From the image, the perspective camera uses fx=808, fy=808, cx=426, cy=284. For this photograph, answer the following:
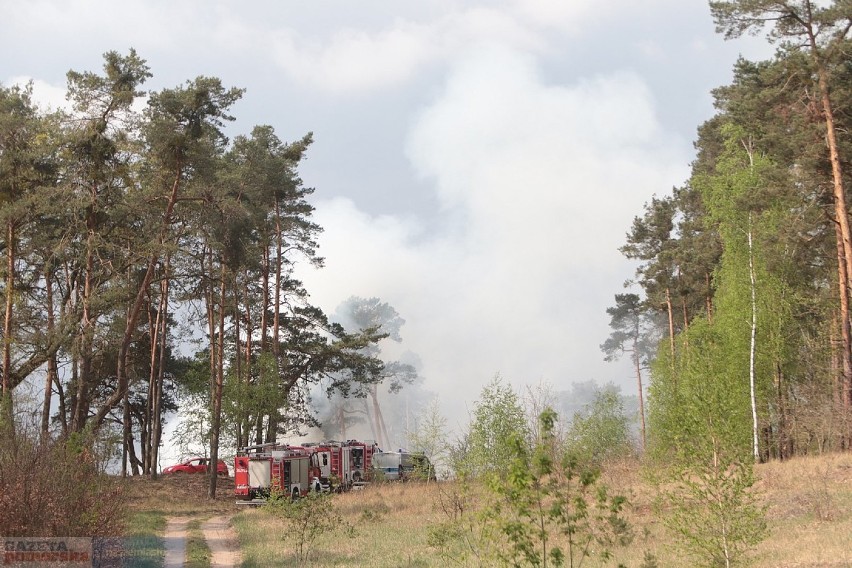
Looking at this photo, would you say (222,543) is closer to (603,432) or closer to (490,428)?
(490,428)

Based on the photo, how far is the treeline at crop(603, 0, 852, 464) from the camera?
2477 cm

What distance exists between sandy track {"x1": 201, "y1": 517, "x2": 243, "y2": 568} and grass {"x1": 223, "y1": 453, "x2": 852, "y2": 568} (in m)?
0.29

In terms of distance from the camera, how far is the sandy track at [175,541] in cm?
1831

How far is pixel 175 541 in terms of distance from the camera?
2230 centimetres

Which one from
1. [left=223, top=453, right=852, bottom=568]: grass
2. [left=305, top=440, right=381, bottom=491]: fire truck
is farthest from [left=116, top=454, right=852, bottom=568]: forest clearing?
[left=305, top=440, right=381, bottom=491]: fire truck

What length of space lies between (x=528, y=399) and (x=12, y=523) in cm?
2243

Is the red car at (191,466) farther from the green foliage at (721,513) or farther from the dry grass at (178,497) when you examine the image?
the green foliage at (721,513)

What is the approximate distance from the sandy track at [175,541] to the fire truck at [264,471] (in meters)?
5.09

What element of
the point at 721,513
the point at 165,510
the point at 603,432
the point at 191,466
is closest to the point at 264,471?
the point at 165,510

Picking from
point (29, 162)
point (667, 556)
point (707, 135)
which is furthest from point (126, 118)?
point (707, 135)

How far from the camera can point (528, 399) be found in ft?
104

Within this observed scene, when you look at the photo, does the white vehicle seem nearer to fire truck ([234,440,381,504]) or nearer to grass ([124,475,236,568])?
fire truck ([234,440,381,504])

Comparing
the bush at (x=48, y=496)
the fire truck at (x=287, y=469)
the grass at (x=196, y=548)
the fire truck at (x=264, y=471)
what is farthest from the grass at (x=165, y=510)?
the bush at (x=48, y=496)

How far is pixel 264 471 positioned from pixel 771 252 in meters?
22.3
